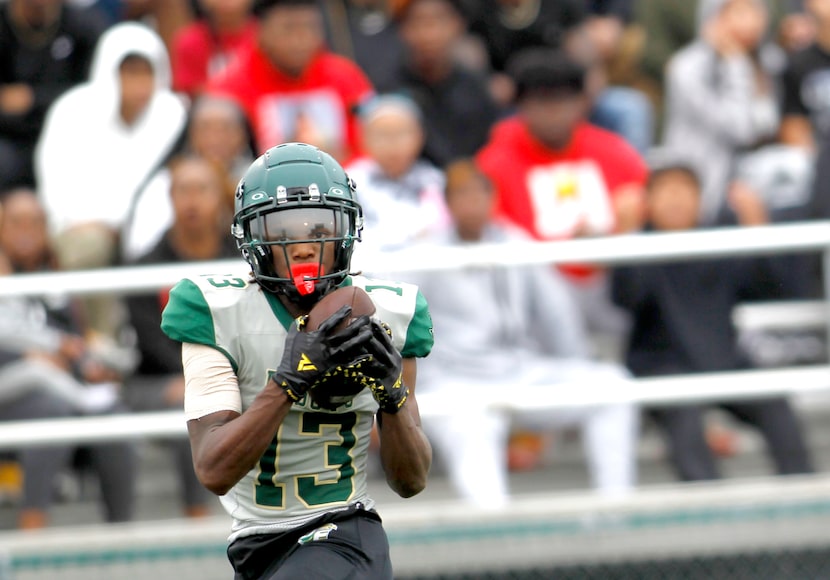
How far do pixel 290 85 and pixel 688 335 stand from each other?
2.51m

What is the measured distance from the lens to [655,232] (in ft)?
21.9

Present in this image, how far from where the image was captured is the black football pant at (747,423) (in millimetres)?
6375

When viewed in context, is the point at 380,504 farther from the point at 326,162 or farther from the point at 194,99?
the point at 326,162

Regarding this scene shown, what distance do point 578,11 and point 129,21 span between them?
9.07 ft

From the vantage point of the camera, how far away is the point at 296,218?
3.12 m

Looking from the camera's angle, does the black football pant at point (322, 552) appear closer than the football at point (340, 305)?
No

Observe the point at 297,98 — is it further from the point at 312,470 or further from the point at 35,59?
the point at 312,470

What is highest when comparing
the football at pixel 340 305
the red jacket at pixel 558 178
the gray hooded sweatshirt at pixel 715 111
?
the gray hooded sweatshirt at pixel 715 111

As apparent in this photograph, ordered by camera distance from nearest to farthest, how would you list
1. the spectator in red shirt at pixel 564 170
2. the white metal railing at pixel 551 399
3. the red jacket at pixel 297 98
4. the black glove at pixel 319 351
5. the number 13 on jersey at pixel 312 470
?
the black glove at pixel 319 351 < the number 13 on jersey at pixel 312 470 < the white metal railing at pixel 551 399 < the spectator in red shirt at pixel 564 170 < the red jacket at pixel 297 98

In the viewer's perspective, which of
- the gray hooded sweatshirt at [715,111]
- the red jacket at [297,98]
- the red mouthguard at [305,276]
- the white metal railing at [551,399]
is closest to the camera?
the red mouthguard at [305,276]

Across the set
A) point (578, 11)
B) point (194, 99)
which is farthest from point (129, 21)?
point (578, 11)

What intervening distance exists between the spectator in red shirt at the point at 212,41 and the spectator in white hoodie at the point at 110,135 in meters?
0.37

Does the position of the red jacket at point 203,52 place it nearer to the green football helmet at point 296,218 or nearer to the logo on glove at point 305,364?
the green football helmet at point 296,218

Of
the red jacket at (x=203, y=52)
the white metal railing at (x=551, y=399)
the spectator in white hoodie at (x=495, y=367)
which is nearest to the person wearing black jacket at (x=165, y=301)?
the white metal railing at (x=551, y=399)
